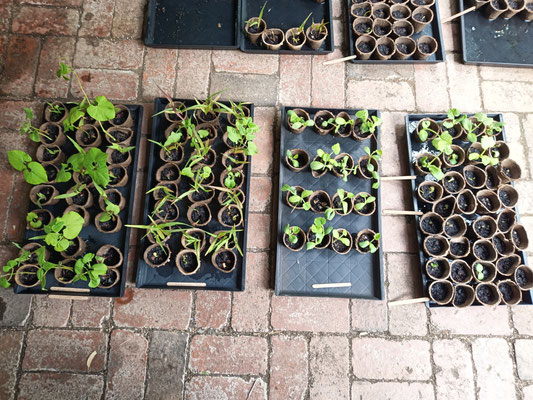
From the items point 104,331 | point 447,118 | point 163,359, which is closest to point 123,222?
point 104,331

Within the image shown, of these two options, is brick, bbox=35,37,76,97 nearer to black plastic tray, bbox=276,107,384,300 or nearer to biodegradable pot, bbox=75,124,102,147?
biodegradable pot, bbox=75,124,102,147

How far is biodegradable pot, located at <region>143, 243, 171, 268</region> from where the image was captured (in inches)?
82.4

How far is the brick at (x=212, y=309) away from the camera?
2184 mm

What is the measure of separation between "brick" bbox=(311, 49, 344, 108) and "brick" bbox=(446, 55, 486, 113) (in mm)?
806

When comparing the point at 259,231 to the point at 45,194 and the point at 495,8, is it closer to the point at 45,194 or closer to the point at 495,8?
the point at 45,194

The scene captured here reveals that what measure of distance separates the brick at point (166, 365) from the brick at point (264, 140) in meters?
1.18

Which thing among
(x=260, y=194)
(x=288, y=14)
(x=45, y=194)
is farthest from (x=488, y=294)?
(x=45, y=194)

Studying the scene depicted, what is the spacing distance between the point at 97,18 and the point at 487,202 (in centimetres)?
301

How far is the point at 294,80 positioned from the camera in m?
2.49

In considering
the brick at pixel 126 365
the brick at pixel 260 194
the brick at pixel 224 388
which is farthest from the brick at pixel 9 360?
the brick at pixel 260 194

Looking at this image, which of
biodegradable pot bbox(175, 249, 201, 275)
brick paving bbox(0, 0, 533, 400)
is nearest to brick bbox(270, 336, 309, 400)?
brick paving bbox(0, 0, 533, 400)

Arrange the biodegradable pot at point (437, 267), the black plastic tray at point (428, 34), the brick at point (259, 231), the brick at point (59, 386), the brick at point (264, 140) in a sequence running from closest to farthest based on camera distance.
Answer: the brick at point (59, 386)
the biodegradable pot at point (437, 267)
the brick at point (259, 231)
the brick at point (264, 140)
the black plastic tray at point (428, 34)

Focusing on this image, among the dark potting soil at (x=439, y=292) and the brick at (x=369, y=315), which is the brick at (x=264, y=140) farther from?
the dark potting soil at (x=439, y=292)

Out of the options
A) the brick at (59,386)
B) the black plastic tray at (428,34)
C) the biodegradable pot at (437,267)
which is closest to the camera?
the brick at (59,386)
